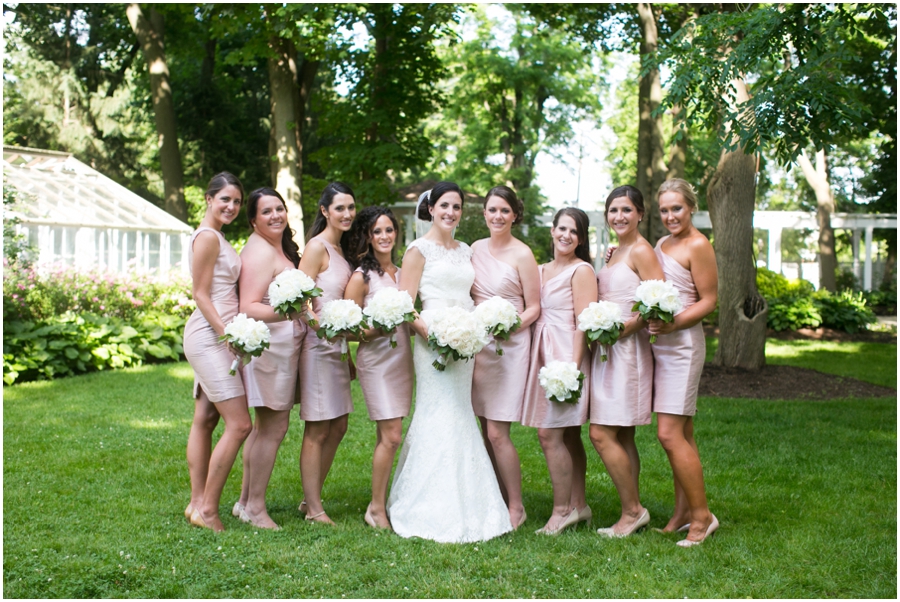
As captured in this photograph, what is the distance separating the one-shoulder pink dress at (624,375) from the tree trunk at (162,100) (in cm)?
1841

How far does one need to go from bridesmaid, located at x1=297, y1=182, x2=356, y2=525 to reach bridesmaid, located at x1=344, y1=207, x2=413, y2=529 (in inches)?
5.1

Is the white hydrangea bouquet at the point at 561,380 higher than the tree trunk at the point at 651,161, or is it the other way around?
the tree trunk at the point at 651,161

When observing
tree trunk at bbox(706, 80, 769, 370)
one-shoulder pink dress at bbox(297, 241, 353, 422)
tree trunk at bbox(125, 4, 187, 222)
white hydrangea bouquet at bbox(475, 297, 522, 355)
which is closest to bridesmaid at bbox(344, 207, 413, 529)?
one-shoulder pink dress at bbox(297, 241, 353, 422)

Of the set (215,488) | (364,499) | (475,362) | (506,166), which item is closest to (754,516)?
(475,362)

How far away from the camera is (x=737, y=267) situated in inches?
458

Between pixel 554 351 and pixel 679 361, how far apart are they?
2.66 ft

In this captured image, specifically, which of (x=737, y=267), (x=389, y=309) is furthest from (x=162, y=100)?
(x=389, y=309)

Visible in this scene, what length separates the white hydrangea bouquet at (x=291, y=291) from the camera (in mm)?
4938

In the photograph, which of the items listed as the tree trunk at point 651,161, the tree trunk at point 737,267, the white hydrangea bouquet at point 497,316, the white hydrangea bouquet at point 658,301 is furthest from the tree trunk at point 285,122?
the white hydrangea bouquet at point 658,301

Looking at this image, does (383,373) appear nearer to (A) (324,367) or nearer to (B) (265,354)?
(A) (324,367)

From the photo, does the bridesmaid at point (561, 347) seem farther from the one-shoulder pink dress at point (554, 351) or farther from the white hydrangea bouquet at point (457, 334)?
the white hydrangea bouquet at point (457, 334)

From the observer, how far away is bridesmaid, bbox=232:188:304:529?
5.31 meters

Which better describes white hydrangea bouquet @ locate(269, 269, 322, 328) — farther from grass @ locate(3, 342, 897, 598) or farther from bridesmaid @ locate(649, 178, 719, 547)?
bridesmaid @ locate(649, 178, 719, 547)

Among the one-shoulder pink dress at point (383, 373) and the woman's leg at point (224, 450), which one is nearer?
the woman's leg at point (224, 450)
